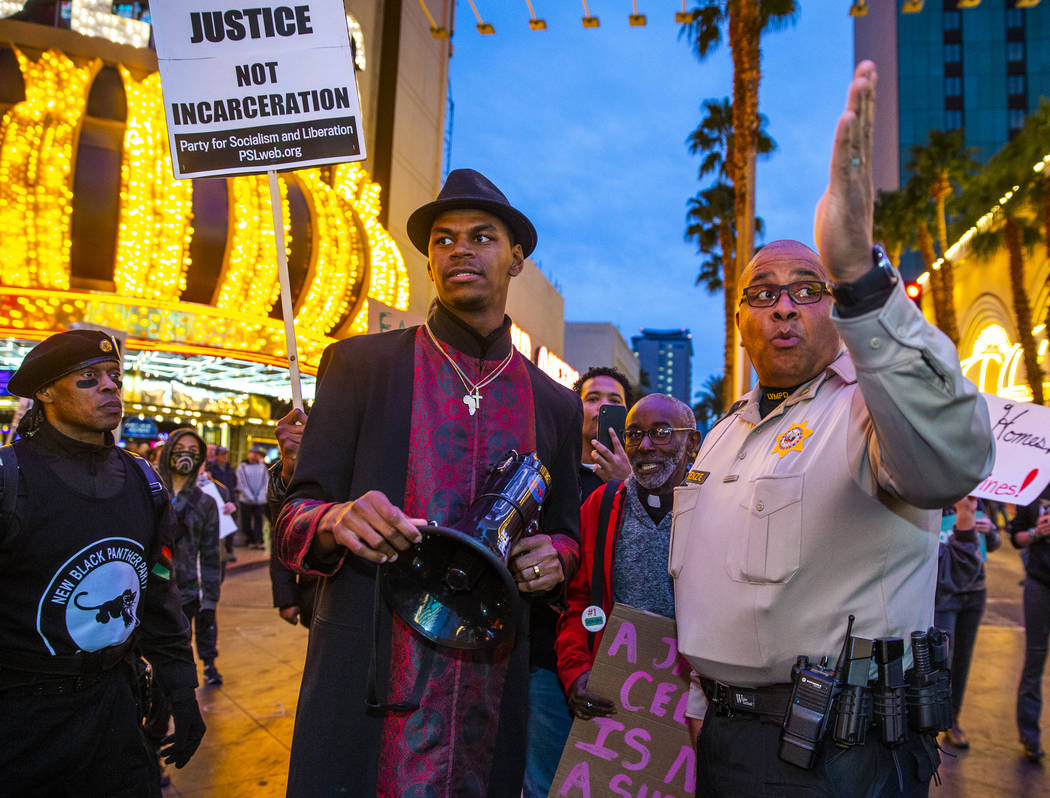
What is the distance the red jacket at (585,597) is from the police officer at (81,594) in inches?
60.6

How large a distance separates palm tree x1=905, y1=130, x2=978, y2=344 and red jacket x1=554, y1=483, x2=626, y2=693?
97.1 ft

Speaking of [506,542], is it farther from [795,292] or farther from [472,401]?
[795,292]

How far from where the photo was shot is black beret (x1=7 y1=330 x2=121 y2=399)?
117 inches

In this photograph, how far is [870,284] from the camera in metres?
1.55

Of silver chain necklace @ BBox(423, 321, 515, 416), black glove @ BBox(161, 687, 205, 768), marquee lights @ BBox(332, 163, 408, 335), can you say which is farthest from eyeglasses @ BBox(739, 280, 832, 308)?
marquee lights @ BBox(332, 163, 408, 335)

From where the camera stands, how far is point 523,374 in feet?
8.16

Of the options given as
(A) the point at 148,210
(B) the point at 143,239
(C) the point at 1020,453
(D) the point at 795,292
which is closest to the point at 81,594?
(D) the point at 795,292

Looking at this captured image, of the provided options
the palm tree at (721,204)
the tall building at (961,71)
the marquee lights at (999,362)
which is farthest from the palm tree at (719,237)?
the tall building at (961,71)

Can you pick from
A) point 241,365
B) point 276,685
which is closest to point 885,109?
point 241,365

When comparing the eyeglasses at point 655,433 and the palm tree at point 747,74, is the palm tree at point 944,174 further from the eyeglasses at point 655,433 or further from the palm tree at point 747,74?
the eyeglasses at point 655,433

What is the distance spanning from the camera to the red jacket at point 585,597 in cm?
324

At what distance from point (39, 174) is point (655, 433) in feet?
43.4

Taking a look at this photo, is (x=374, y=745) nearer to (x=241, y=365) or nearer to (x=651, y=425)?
(x=651, y=425)

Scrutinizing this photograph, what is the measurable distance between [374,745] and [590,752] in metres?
1.25
